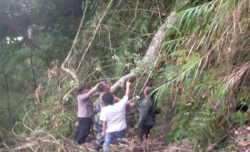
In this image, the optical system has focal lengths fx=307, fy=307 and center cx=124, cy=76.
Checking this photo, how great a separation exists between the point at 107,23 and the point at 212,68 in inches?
117

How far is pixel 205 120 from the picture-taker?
135 inches

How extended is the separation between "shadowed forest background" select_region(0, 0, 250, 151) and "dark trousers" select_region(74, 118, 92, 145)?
12.4 inches

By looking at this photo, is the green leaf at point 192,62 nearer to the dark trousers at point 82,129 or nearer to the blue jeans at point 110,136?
the blue jeans at point 110,136

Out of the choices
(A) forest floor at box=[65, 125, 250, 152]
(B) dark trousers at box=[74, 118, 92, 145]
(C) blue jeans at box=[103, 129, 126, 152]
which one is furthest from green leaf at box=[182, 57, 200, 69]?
(B) dark trousers at box=[74, 118, 92, 145]

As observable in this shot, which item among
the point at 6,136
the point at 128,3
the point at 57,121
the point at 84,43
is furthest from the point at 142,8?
the point at 6,136

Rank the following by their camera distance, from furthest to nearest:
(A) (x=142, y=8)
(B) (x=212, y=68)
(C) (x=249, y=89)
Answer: (A) (x=142, y=8), (B) (x=212, y=68), (C) (x=249, y=89)

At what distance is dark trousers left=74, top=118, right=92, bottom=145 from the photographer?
5.46 m

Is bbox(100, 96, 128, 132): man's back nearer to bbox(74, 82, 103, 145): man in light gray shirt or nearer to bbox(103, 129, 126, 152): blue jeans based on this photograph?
bbox(103, 129, 126, 152): blue jeans

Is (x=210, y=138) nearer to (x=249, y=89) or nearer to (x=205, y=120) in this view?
(x=205, y=120)

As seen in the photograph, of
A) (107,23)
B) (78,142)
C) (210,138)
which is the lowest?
(78,142)

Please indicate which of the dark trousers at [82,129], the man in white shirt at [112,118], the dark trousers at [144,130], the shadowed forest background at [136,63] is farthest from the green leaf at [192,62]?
the dark trousers at [82,129]

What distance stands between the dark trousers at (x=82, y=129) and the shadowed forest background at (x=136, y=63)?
32 centimetres

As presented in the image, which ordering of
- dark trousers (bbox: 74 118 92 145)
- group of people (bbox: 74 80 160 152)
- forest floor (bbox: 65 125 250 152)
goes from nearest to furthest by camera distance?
forest floor (bbox: 65 125 250 152) < group of people (bbox: 74 80 160 152) < dark trousers (bbox: 74 118 92 145)

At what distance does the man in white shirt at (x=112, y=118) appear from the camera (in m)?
4.55
